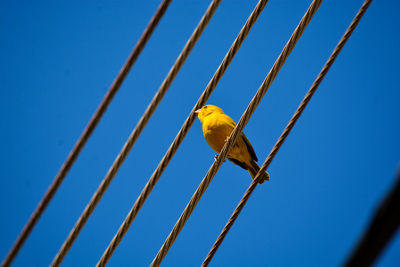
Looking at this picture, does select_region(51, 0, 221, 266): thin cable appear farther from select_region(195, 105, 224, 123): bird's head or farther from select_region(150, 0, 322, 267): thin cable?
select_region(195, 105, 224, 123): bird's head

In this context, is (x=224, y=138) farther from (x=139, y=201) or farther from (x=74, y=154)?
(x=74, y=154)

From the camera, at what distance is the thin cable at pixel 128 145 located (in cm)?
240

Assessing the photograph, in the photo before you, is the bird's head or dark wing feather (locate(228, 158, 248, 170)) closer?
dark wing feather (locate(228, 158, 248, 170))

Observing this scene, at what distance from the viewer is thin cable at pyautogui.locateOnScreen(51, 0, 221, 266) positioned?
7.88 ft

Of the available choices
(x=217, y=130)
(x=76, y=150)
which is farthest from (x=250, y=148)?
(x=76, y=150)

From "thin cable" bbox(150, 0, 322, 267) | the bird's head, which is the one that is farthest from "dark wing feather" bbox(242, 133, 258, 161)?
"thin cable" bbox(150, 0, 322, 267)

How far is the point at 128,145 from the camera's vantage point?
2.46 metres

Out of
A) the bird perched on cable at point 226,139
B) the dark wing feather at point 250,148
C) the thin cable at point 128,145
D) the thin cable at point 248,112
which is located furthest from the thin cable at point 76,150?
the dark wing feather at point 250,148

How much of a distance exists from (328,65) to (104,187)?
189cm

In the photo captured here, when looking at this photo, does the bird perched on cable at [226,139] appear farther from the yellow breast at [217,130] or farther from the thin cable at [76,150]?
the thin cable at [76,150]

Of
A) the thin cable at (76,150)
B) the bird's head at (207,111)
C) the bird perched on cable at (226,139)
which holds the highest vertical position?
the bird's head at (207,111)

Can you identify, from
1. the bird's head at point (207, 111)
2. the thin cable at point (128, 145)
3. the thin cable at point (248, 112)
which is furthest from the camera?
the bird's head at point (207, 111)

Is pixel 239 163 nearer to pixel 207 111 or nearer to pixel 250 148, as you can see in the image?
pixel 250 148

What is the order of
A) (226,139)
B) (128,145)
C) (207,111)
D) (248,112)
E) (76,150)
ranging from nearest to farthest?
(76,150) → (128,145) → (248,112) → (226,139) → (207,111)
